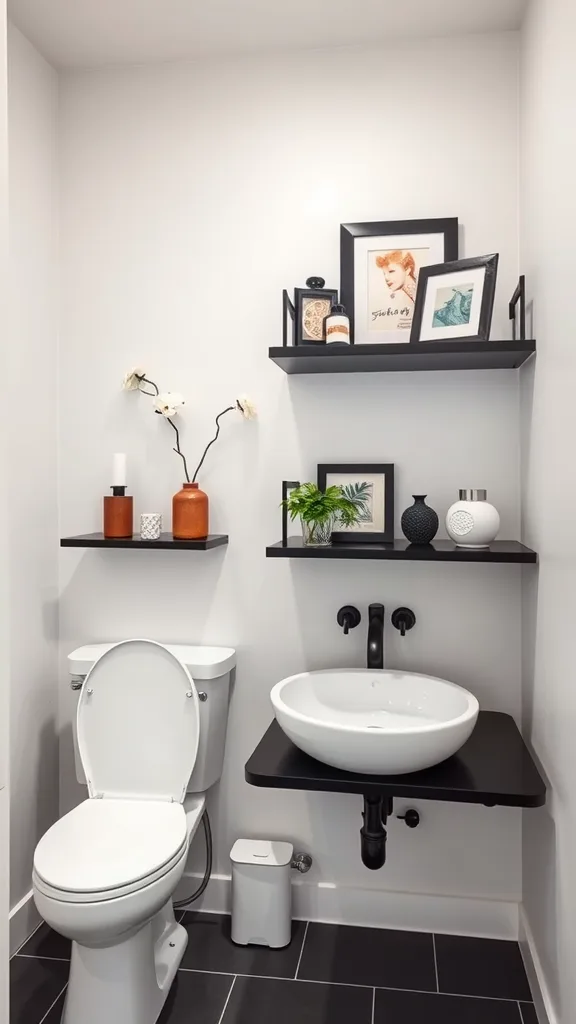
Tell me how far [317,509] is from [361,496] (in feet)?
0.73

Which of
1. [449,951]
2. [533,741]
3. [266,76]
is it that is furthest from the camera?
[266,76]

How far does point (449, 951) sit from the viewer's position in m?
2.06

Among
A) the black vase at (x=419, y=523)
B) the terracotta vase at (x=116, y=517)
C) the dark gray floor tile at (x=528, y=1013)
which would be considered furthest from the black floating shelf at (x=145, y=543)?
the dark gray floor tile at (x=528, y=1013)

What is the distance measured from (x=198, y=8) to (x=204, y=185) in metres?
0.46

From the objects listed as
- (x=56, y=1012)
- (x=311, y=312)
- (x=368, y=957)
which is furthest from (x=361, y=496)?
(x=56, y=1012)

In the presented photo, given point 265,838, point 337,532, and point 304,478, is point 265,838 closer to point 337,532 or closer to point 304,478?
point 337,532

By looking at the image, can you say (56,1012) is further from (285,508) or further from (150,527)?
(285,508)

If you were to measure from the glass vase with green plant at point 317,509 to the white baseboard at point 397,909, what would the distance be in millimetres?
1100

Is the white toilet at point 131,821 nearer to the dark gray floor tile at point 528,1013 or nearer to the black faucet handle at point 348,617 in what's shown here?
the black faucet handle at point 348,617

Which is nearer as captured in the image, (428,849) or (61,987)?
(61,987)

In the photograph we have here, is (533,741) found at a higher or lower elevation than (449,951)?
higher

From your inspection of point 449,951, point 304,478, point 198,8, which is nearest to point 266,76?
point 198,8

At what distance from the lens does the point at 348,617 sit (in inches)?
82.7

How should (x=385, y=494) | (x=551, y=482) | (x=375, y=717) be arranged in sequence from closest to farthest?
1. (x=551, y=482)
2. (x=375, y=717)
3. (x=385, y=494)
